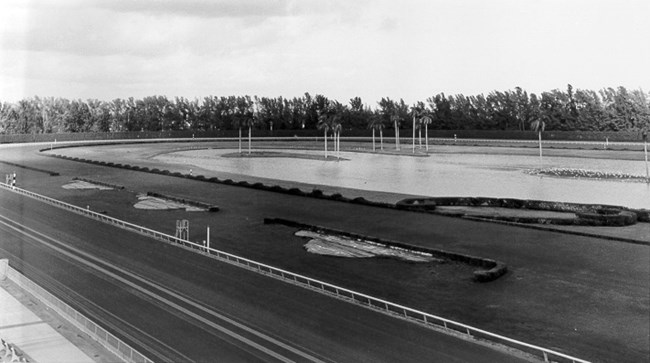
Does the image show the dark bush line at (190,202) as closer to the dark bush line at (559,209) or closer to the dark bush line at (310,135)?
the dark bush line at (559,209)

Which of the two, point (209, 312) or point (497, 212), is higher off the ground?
point (497, 212)

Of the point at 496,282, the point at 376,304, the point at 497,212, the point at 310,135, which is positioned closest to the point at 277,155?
the point at 310,135

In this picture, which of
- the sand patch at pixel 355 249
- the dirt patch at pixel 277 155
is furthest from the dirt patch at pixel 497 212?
the dirt patch at pixel 277 155

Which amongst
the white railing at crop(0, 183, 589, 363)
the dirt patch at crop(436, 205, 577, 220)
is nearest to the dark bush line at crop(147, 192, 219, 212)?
the white railing at crop(0, 183, 589, 363)

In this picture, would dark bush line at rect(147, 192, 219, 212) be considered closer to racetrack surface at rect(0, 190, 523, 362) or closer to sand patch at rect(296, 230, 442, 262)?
racetrack surface at rect(0, 190, 523, 362)

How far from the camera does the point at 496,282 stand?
85.8 feet

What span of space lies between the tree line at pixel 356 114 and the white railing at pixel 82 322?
94548mm

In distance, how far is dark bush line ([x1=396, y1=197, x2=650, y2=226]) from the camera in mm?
36719

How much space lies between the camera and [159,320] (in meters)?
22.0

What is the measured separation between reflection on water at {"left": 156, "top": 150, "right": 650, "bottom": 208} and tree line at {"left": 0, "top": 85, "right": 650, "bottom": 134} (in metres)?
28.1

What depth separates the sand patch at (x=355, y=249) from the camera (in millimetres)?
30406

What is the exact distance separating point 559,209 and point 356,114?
141056mm

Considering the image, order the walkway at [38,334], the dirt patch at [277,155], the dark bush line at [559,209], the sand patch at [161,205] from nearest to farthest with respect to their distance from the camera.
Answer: the walkway at [38,334]
the dark bush line at [559,209]
the sand patch at [161,205]
the dirt patch at [277,155]

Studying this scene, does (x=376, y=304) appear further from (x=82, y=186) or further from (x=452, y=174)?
(x=452, y=174)
